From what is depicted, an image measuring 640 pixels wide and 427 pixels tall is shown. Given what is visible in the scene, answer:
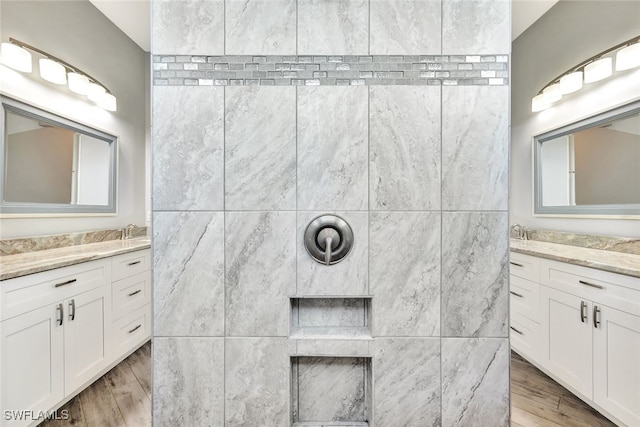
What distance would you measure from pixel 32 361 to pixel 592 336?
9.26ft

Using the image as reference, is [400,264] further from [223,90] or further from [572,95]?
[572,95]

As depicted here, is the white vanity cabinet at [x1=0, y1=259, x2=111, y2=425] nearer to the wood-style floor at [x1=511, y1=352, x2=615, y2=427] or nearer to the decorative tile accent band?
the decorative tile accent band

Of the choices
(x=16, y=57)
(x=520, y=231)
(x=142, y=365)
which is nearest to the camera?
(x=16, y=57)

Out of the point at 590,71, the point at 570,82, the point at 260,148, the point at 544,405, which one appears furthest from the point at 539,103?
the point at 544,405

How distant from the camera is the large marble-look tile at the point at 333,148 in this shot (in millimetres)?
1067

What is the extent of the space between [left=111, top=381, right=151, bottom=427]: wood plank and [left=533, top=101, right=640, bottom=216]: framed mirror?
8.64ft

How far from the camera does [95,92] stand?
7.27ft

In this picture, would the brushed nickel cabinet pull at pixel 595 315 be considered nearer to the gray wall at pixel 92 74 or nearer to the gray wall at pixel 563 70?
the gray wall at pixel 563 70

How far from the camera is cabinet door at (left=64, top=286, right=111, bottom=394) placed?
152 cm

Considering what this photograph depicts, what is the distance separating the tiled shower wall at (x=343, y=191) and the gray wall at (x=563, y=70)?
454mm

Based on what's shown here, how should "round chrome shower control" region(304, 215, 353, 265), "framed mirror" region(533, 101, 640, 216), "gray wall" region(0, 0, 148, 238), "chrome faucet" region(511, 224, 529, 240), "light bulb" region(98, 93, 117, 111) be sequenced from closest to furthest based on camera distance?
"round chrome shower control" region(304, 215, 353, 265) < "framed mirror" region(533, 101, 640, 216) < "gray wall" region(0, 0, 148, 238) < "chrome faucet" region(511, 224, 529, 240) < "light bulb" region(98, 93, 117, 111)

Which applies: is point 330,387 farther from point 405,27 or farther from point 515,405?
point 405,27

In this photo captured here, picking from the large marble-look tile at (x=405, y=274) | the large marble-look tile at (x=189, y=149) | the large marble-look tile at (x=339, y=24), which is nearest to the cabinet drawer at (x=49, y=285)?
the large marble-look tile at (x=189, y=149)

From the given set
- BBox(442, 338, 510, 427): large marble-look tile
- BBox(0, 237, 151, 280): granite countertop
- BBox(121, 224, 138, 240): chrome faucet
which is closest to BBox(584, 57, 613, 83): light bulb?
BBox(442, 338, 510, 427): large marble-look tile
